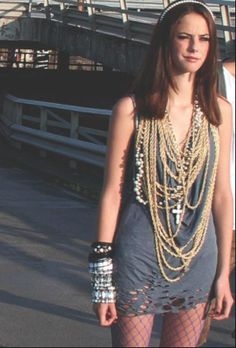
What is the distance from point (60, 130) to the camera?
2066 centimetres

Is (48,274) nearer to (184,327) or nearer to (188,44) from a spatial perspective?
(184,327)

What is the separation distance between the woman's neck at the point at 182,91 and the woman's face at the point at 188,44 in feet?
0.11

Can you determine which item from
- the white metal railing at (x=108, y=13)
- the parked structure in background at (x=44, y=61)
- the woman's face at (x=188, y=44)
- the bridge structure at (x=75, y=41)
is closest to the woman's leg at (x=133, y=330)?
the woman's face at (x=188, y=44)

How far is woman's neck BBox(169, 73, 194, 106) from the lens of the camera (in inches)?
132

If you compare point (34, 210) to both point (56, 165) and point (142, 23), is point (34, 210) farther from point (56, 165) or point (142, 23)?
point (142, 23)

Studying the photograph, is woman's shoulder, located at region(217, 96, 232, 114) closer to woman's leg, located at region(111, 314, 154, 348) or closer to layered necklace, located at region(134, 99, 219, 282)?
layered necklace, located at region(134, 99, 219, 282)

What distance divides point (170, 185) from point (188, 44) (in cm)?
47

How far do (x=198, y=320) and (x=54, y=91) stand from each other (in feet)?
90.2

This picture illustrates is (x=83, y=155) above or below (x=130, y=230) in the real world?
below

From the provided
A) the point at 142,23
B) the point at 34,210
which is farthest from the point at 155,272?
the point at 142,23

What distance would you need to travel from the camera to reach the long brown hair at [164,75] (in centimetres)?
331

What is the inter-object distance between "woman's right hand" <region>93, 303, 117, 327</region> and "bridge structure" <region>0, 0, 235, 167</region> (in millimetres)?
10220

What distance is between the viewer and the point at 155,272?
130 inches

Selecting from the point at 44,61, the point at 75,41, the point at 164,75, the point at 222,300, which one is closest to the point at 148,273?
the point at 222,300
